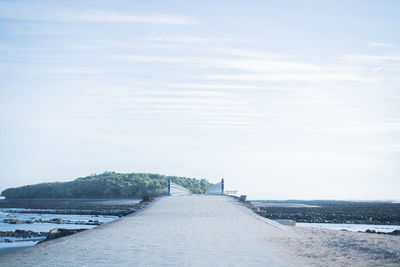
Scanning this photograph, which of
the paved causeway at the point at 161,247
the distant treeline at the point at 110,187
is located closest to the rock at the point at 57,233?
the paved causeway at the point at 161,247

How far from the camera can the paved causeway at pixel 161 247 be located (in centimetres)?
975

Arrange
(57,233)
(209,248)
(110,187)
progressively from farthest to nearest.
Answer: (110,187)
(57,233)
(209,248)

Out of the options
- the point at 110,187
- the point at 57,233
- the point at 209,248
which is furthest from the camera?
the point at 110,187

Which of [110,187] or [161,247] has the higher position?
[110,187]

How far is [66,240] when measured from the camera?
13148 millimetres

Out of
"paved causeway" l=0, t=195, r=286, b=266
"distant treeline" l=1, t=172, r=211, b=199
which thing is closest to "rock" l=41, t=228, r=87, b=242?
"paved causeway" l=0, t=195, r=286, b=266

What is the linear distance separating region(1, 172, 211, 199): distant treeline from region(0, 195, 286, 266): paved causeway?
245 ft

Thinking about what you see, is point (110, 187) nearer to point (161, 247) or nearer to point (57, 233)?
point (57, 233)

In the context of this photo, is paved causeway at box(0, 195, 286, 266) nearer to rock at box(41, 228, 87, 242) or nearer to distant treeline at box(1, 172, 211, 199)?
rock at box(41, 228, 87, 242)

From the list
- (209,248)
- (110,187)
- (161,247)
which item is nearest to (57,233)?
(161,247)

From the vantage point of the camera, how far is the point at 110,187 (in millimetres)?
99750

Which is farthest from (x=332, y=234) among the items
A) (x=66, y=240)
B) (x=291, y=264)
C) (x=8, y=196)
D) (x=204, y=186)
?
(x=8, y=196)

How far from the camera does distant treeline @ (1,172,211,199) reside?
95750 mm

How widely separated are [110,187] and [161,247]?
296 feet
